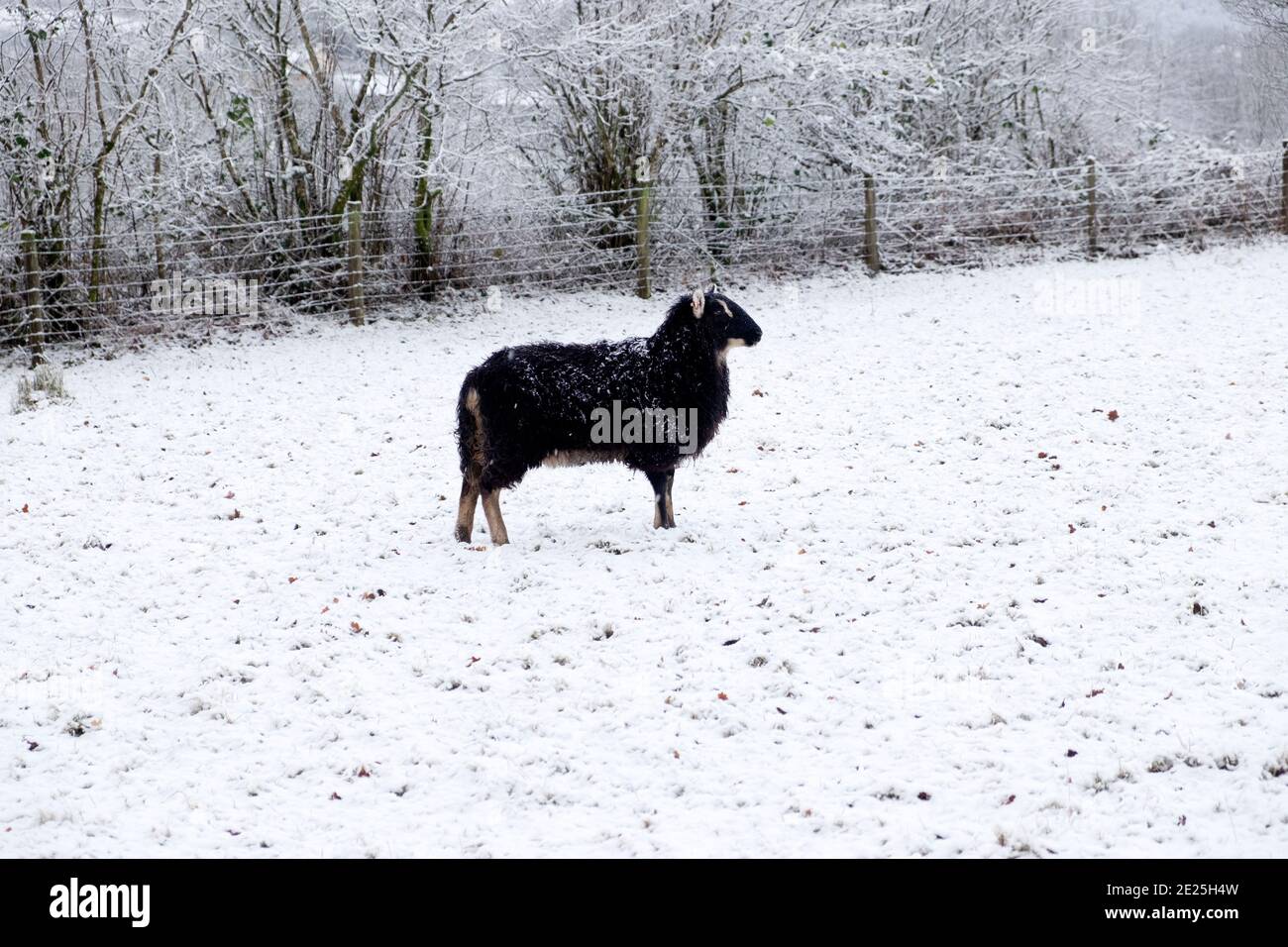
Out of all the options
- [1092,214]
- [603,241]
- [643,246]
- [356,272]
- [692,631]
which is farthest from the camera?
[1092,214]

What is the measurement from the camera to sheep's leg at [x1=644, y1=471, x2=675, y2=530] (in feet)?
22.5

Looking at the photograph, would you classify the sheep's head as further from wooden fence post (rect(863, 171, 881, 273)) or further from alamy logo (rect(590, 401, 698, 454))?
wooden fence post (rect(863, 171, 881, 273))

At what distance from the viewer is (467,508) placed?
269 inches

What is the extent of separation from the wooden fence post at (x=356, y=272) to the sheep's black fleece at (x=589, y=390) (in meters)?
8.09

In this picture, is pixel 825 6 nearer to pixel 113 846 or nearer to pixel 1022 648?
pixel 1022 648

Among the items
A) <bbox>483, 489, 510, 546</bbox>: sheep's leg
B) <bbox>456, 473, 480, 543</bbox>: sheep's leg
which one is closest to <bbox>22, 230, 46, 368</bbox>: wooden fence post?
<bbox>456, 473, 480, 543</bbox>: sheep's leg

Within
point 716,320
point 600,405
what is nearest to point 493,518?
point 600,405

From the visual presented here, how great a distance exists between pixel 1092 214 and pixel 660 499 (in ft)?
41.4

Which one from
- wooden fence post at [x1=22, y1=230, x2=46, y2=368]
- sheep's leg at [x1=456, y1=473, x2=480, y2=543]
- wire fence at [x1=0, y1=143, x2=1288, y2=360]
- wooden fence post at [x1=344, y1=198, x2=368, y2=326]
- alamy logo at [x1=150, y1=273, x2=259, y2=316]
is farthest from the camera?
wooden fence post at [x1=344, y1=198, x2=368, y2=326]

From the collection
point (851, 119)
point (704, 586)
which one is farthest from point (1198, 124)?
point (704, 586)

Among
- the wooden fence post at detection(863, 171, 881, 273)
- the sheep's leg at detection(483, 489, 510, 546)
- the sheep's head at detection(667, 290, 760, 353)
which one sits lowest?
the sheep's leg at detection(483, 489, 510, 546)

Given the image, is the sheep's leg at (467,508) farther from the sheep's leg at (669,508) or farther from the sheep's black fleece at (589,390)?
the sheep's leg at (669,508)

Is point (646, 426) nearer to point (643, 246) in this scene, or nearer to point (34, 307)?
point (643, 246)
